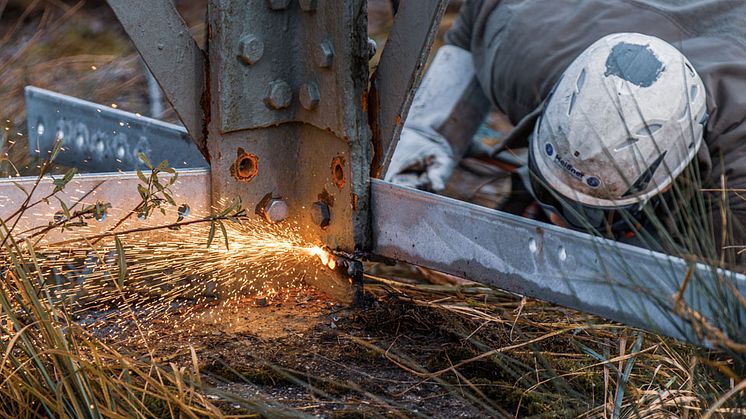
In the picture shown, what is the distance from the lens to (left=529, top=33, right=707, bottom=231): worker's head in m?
2.90

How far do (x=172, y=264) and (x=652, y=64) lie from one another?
1.47 metres

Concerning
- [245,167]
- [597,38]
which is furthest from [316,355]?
[597,38]

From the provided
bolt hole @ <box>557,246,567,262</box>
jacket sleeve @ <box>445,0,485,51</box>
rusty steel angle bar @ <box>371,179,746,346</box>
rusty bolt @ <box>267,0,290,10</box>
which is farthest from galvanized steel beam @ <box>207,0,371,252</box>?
jacket sleeve @ <box>445,0,485,51</box>

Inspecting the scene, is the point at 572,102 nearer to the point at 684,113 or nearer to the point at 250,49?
the point at 684,113

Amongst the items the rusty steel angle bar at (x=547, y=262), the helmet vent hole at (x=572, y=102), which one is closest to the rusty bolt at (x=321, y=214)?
the rusty steel angle bar at (x=547, y=262)

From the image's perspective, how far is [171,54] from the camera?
7.90ft

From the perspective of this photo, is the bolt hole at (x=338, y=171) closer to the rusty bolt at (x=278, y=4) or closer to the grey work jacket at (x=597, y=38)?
the rusty bolt at (x=278, y=4)

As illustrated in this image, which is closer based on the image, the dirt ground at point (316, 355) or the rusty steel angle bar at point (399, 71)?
the dirt ground at point (316, 355)

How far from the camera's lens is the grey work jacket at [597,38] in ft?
10.4

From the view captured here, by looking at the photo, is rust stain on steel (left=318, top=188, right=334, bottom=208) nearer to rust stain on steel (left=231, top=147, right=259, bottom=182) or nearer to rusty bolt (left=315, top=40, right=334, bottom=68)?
rust stain on steel (left=231, top=147, right=259, bottom=182)

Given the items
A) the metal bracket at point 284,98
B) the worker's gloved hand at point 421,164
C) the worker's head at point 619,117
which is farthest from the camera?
the worker's gloved hand at point 421,164

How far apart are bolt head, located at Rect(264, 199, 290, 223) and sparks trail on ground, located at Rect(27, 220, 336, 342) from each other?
0.10 feet

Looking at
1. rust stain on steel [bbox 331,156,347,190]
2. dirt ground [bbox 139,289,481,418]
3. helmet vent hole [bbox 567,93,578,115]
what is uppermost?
helmet vent hole [bbox 567,93,578,115]

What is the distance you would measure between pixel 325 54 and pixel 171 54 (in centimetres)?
37
